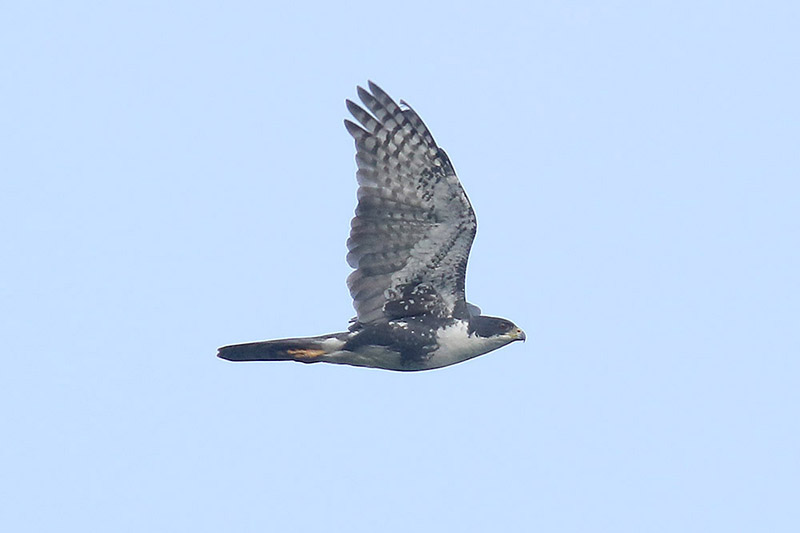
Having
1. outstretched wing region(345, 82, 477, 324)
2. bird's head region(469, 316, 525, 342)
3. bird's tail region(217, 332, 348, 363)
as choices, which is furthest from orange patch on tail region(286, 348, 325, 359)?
bird's head region(469, 316, 525, 342)

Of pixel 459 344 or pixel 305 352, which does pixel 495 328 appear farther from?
pixel 305 352

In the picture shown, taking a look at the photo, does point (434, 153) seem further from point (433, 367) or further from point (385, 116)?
point (433, 367)

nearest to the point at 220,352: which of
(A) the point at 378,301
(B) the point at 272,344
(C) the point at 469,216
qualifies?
(B) the point at 272,344

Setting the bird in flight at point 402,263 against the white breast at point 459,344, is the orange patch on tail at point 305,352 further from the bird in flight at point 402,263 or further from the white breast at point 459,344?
the white breast at point 459,344

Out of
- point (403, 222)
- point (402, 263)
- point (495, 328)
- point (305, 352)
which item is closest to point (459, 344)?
point (495, 328)

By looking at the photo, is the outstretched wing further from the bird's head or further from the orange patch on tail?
the orange patch on tail
